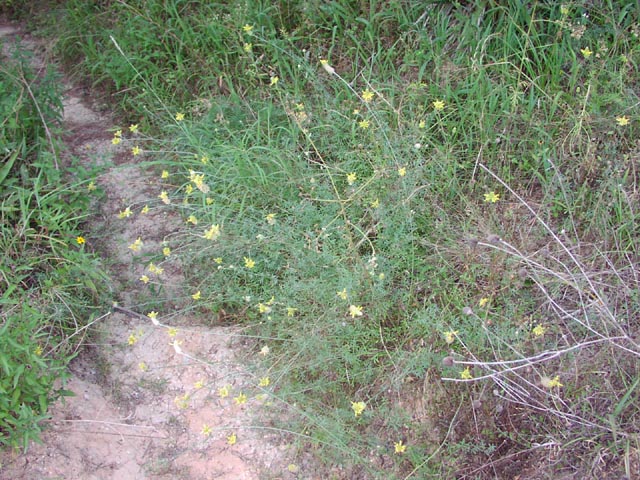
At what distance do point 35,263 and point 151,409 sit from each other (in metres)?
0.93

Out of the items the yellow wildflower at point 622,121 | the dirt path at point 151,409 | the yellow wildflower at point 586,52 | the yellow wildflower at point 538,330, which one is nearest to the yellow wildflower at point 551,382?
the yellow wildflower at point 538,330

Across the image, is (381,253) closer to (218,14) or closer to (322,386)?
(322,386)

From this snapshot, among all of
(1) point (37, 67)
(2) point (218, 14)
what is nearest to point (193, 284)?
(2) point (218, 14)

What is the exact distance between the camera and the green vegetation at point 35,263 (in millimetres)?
2795

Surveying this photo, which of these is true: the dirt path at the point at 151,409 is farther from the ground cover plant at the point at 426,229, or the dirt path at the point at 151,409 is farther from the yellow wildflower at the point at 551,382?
the yellow wildflower at the point at 551,382

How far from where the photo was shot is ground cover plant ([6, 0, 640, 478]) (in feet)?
8.89

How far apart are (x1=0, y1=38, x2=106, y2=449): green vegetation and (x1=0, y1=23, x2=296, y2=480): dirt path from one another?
13 cm

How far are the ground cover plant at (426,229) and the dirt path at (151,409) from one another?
120mm

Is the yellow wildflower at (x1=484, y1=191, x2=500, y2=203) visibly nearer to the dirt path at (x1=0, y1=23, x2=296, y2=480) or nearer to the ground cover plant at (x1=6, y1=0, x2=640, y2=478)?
the ground cover plant at (x1=6, y1=0, x2=640, y2=478)

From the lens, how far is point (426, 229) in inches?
130

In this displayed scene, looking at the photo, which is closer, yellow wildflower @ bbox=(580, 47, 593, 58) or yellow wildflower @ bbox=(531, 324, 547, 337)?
yellow wildflower @ bbox=(531, 324, 547, 337)

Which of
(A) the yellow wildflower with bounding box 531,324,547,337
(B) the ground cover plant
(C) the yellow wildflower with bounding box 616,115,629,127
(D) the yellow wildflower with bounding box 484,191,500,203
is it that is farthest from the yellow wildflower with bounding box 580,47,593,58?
(A) the yellow wildflower with bounding box 531,324,547,337

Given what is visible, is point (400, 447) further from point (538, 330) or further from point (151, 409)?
point (151, 409)

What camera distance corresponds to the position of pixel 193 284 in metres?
3.50
